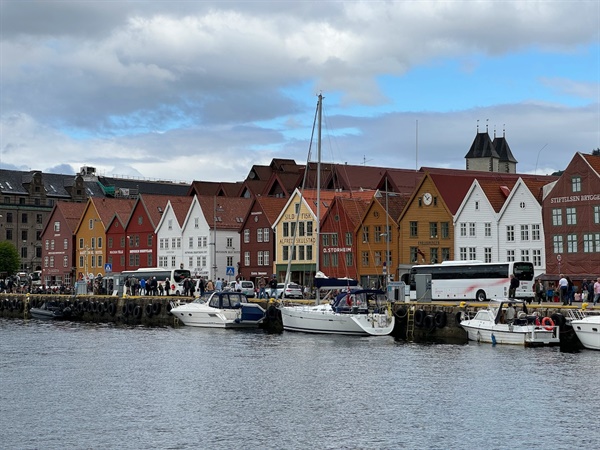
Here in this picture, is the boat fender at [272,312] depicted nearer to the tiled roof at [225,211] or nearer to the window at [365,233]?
the window at [365,233]

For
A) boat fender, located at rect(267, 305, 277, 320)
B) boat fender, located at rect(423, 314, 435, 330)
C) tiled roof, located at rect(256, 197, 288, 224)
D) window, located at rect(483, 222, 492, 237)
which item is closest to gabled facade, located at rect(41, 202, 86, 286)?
tiled roof, located at rect(256, 197, 288, 224)

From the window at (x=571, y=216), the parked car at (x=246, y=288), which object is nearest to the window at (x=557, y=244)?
the window at (x=571, y=216)

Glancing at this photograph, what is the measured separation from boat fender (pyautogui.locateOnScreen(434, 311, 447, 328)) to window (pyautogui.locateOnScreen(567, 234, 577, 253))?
28059 mm

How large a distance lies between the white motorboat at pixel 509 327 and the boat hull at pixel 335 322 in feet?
18.5

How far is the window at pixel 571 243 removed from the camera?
85.1 meters

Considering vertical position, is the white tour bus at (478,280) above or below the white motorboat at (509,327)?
above

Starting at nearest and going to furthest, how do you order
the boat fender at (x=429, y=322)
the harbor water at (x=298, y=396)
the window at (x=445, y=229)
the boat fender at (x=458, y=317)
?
the harbor water at (x=298, y=396) < the boat fender at (x=458, y=317) < the boat fender at (x=429, y=322) < the window at (x=445, y=229)

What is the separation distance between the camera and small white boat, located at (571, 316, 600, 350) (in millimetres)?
52125

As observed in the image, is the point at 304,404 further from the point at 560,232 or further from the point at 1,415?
the point at 560,232

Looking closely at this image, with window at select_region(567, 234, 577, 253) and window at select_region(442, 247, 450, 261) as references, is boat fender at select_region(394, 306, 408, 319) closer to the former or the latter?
window at select_region(567, 234, 577, 253)

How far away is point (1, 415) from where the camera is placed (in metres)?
35.8

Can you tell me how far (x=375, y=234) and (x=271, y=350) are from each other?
48471mm

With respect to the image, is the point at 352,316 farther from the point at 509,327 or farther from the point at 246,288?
the point at 246,288

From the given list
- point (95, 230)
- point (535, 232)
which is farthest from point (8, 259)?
point (535, 232)
